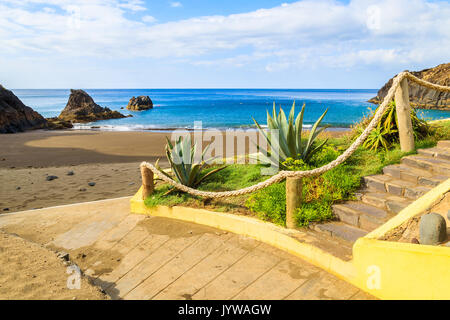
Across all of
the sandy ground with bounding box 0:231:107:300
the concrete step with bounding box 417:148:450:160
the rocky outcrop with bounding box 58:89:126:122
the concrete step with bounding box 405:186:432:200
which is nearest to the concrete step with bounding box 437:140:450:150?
the concrete step with bounding box 417:148:450:160

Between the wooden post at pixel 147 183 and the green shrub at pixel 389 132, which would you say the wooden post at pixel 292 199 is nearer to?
the green shrub at pixel 389 132

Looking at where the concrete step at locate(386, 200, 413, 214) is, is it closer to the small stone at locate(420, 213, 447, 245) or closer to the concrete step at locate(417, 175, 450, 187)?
the concrete step at locate(417, 175, 450, 187)

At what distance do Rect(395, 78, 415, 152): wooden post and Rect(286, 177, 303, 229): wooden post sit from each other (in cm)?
238

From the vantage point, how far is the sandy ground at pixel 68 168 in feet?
25.2

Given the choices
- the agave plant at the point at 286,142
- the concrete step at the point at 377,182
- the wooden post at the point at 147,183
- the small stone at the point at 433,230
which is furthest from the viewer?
the wooden post at the point at 147,183

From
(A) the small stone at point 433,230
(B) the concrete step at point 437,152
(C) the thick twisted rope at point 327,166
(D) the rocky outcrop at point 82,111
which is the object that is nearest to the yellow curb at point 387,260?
(A) the small stone at point 433,230

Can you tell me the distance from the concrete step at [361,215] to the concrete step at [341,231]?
93mm

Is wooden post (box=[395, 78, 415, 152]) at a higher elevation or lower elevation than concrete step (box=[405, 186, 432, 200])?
higher

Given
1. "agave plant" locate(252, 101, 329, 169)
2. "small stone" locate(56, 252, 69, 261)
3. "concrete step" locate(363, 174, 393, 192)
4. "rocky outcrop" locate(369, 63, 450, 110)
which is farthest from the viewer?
"rocky outcrop" locate(369, 63, 450, 110)

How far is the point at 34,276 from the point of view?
3.87 meters

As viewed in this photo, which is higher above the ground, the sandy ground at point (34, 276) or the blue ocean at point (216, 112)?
the blue ocean at point (216, 112)

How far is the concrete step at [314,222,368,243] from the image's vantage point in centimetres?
383

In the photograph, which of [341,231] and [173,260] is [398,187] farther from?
[173,260]
